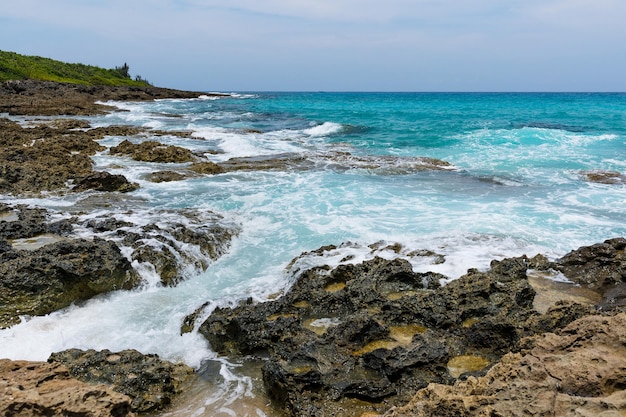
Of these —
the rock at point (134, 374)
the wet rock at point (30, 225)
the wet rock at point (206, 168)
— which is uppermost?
the wet rock at point (206, 168)

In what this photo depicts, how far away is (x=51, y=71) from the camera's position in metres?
65.8

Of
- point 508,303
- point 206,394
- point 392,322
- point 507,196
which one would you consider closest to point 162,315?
point 206,394

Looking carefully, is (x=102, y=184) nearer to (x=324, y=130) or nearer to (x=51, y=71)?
(x=324, y=130)

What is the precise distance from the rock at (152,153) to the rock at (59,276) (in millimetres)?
10454

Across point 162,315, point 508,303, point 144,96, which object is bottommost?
point 162,315

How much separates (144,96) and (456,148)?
180 feet

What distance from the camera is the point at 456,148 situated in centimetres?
2364

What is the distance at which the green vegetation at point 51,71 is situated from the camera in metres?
55.4

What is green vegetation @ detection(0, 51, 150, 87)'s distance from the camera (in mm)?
55375

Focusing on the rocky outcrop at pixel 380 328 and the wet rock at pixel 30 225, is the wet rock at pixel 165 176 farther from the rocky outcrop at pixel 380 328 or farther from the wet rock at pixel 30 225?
the rocky outcrop at pixel 380 328

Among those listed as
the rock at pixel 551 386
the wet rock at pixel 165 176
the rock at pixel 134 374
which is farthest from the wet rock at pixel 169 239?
the rock at pixel 551 386

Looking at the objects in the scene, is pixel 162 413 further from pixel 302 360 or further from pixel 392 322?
pixel 392 322

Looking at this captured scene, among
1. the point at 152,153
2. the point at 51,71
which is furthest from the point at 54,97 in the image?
the point at 152,153

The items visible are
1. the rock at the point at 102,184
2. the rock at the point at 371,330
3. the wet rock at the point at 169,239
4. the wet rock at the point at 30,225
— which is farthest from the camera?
the rock at the point at 102,184
